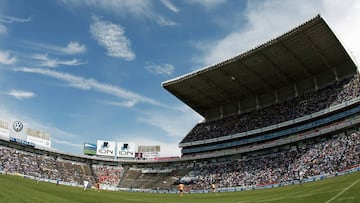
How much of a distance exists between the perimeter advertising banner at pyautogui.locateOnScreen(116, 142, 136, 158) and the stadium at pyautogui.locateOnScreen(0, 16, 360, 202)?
11.2 inches

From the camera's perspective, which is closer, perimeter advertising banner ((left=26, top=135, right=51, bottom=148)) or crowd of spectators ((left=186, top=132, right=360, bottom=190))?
crowd of spectators ((left=186, top=132, right=360, bottom=190))

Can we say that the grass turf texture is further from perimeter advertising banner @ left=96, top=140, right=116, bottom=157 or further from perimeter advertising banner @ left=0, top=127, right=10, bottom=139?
perimeter advertising banner @ left=96, top=140, right=116, bottom=157

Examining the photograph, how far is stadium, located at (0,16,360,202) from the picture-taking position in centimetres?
5678

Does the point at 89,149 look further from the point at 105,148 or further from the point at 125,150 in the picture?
the point at 125,150

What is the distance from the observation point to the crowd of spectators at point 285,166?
167 ft

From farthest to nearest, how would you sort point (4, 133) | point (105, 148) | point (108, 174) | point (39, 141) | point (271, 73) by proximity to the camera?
point (105, 148)
point (108, 174)
point (39, 141)
point (4, 133)
point (271, 73)

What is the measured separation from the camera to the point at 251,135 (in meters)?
74.3

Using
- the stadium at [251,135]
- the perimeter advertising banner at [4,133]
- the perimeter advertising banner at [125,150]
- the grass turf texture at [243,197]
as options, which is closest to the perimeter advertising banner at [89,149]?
the stadium at [251,135]

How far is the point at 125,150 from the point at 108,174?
30.0 feet

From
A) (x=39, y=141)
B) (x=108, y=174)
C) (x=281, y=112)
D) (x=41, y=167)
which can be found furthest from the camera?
(x=108, y=174)

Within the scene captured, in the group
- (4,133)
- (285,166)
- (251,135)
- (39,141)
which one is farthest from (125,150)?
(285,166)

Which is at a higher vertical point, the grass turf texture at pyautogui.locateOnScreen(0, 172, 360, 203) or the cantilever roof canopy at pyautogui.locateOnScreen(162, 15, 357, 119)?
the cantilever roof canopy at pyautogui.locateOnScreen(162, 15, 357, 119)

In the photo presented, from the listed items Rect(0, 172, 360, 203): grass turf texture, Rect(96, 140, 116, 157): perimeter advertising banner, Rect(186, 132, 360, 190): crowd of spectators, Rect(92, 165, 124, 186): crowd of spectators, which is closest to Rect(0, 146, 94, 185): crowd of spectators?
Rect(92, 165, 124, 186): crowd of spectators

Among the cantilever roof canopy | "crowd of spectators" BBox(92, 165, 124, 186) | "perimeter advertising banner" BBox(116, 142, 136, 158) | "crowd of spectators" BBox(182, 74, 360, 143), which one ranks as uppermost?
the cantilever roof canopy
